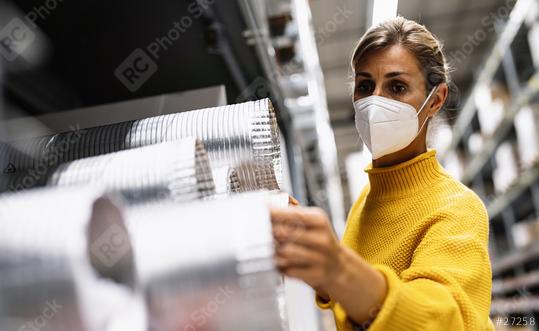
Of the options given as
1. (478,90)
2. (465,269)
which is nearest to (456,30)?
(478,90)

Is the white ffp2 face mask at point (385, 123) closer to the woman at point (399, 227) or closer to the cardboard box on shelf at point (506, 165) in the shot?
the woman at point (399, 227)

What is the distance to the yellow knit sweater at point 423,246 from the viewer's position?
1.59 feet

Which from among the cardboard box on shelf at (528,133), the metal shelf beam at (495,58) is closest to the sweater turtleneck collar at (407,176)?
the cardboard box on shelf at (528,133)

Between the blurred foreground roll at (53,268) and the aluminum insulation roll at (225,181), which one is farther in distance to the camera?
the aluminum insulation roll at (225,181)

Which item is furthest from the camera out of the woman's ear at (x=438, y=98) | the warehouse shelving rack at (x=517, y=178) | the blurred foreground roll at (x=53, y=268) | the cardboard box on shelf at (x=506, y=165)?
the cardboard box on shelf at (x=506, y=165)

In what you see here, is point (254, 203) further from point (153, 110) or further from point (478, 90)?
point (478, 90)

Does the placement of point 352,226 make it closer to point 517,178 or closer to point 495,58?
point 517,178

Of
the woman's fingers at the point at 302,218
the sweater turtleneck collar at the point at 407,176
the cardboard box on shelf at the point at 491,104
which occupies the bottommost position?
the cardboard box on shelf at the point at 491,104

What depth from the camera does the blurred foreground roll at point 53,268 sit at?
11.6 inches

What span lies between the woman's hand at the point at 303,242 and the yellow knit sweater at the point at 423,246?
108 mm

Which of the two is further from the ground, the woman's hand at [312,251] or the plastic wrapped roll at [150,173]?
the plastic wrapped roll at [150,173]

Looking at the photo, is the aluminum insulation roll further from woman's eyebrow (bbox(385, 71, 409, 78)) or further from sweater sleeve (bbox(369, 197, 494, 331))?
woman's eyebrow (bbox(385, 71, 409, 78))

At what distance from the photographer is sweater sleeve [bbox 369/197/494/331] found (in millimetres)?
460

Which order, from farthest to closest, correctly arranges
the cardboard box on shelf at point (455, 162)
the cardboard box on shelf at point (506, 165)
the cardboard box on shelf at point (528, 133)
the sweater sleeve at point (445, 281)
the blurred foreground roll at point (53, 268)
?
1. the cardboard box on shelf at point (455, 162)
2. the cardboard box on shelf at point (506, 165)
3. the cardboard box on shelf at point (528, 133)
4. the sweater sleeve at point (445, 281)
5. the blurred foreground roll at point (53, 268)
